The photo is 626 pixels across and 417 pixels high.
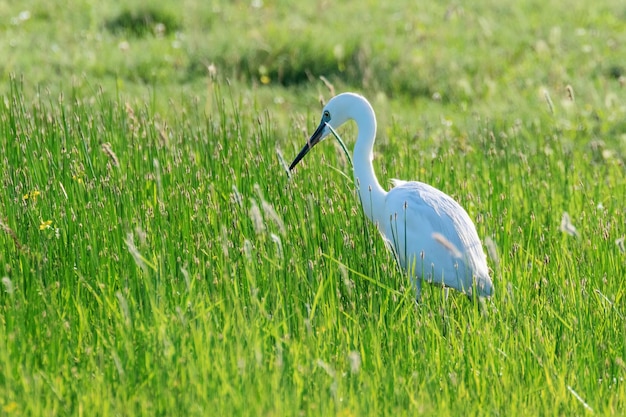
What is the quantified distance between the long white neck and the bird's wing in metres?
0.23

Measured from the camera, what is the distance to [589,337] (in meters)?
3.93

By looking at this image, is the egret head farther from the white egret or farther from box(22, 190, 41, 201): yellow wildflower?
box(22, 190, 41, 201): yellow wildflower

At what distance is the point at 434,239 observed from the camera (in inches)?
184

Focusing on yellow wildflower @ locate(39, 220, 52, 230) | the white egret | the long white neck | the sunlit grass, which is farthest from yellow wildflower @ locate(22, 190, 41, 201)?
the long white neck

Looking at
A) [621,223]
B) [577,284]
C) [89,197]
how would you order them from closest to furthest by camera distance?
[577,284]
[89,197]
[621,223]

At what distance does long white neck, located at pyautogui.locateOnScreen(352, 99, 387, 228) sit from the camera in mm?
5191

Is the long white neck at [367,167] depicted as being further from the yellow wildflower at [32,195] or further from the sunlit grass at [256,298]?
the yellow wildflower at [32,195]

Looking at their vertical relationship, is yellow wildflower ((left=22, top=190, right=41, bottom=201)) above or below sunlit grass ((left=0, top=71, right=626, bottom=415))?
above

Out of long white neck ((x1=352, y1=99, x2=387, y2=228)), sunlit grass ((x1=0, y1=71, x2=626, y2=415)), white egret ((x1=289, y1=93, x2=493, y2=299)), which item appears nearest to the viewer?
sunlit grass ((x1=0, y1=71, x2=626, y2=415))

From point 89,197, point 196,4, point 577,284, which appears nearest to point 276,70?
point 196,4

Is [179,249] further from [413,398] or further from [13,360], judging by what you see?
[413,398]

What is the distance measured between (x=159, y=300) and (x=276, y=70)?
587cm

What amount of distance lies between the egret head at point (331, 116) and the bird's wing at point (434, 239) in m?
0.61

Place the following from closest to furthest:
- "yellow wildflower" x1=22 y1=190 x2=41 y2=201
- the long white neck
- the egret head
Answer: "yellow wildflower" x1=22 y1=190 x2=41 y2=201, the long white neck, the egret head
